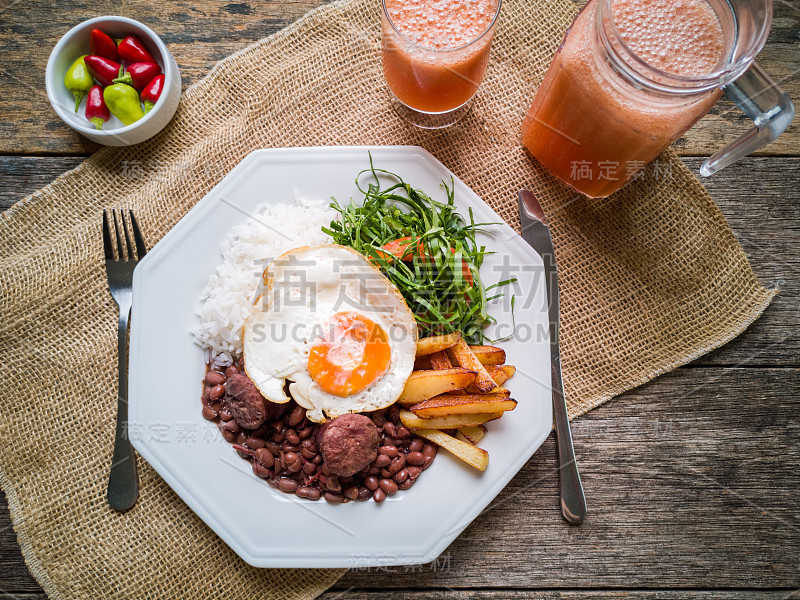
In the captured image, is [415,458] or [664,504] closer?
[415,458]

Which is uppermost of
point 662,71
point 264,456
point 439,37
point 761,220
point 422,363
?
point 662,71

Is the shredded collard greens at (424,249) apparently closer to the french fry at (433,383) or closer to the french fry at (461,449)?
the french fry at (433,383)

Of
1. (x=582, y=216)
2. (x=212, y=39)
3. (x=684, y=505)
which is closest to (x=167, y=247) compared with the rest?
(x=212, y=39)

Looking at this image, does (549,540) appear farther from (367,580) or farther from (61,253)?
(61,253)

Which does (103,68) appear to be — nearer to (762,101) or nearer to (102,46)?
(102,46)

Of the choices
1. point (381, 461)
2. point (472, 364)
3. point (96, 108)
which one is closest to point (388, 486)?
point (381, 461)

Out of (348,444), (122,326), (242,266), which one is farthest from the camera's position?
(122,326)

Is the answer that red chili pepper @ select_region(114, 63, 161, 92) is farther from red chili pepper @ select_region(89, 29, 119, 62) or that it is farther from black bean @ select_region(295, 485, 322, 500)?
black bean @ select_region(295, 485, 322, 500)

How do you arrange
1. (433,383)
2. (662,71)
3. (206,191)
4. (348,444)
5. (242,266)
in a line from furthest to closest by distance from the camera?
1. (206,191)
2. (242,266)
3. (433,383)
4. (348,444)
5. (662,71)

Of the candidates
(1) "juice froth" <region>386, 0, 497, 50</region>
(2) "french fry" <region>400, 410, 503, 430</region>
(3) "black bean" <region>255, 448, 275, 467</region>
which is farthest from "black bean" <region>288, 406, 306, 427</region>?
(1) "juice froth" <region>386, 0, 497, 50</region>
